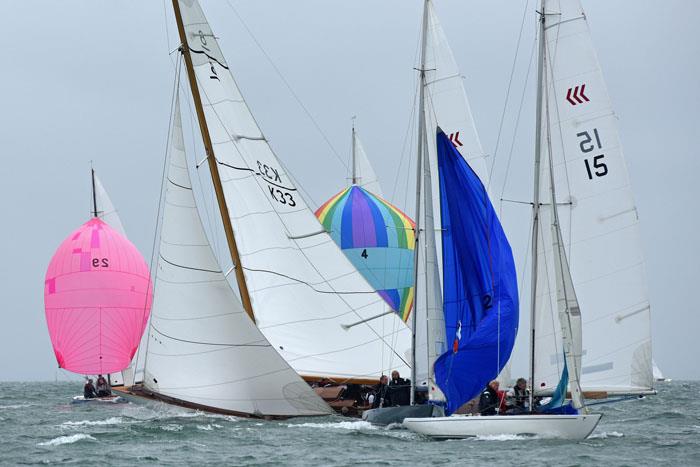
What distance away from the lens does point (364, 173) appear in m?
46.2

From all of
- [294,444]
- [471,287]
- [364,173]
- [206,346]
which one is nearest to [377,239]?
[364,173]

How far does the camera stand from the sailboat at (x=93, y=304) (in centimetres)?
3703

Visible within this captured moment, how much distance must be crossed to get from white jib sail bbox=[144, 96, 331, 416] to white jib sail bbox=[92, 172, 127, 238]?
16.4 meters

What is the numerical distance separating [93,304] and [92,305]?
5 centimetres

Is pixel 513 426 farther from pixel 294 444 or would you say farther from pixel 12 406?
pixel 12 406

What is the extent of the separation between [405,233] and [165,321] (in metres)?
15.9

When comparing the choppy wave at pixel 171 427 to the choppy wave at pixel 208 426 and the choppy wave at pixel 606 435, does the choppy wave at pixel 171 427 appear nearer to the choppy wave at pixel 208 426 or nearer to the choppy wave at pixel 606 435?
the choppy wave at pixel 208 426

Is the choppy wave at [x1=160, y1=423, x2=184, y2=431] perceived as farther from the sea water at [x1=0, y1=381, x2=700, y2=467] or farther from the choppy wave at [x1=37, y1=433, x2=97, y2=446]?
the choppy wave at [x1=37, y1=433, x2=97, y2=446]

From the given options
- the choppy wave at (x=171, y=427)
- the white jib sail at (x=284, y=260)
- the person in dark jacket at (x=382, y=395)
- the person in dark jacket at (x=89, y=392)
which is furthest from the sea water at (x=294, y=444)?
the person in dark jacket at (x=89, y=392)

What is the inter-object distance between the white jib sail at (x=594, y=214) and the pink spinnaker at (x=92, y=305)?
50.4ft

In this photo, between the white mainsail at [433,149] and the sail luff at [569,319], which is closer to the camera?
the sail luff at [569,319]

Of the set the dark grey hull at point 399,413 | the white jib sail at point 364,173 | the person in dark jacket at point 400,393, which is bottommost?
the dark grey hull at point 399,413

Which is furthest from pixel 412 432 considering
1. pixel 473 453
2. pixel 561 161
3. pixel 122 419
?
pixel 122 419

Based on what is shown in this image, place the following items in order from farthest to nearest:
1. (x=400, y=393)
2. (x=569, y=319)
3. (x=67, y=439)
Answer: (x=400, y=393) → (x=67, y=439) → (x=569, y=319)
